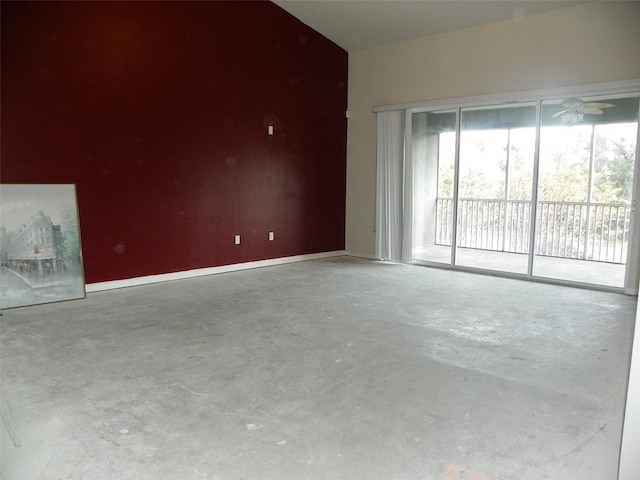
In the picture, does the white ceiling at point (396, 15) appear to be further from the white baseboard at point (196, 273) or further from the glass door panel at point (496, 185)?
the white baseboard at point (196, 273)

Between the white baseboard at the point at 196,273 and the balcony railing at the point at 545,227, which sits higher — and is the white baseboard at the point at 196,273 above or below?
below

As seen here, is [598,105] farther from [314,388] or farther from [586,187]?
[314,388]

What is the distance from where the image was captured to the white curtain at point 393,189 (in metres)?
6.57

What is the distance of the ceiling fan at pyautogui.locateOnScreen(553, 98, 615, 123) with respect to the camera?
16.6 ft

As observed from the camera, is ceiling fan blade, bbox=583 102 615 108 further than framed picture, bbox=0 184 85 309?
Yes

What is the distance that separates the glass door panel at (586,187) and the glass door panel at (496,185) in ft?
0.82

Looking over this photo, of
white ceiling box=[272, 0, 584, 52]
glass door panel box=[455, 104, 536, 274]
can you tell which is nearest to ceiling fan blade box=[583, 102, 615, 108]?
glass door panel box=[455, 104, 536, 274]

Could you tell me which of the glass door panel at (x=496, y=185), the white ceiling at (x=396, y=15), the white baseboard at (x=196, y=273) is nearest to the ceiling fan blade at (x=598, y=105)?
the glass door panel at (x=496, y=185)

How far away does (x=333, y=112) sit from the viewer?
703cm

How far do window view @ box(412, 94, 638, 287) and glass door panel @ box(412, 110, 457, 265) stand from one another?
15 mm

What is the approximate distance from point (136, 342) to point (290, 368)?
47.9 inches

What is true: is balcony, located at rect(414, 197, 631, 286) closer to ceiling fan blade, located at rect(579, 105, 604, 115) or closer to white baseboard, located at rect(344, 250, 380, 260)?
white baseboard, located at rect(344, 250, 380, 260)

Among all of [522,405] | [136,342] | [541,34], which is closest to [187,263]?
[136,342]

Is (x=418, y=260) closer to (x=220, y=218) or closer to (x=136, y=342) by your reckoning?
(x=220, y=218)
